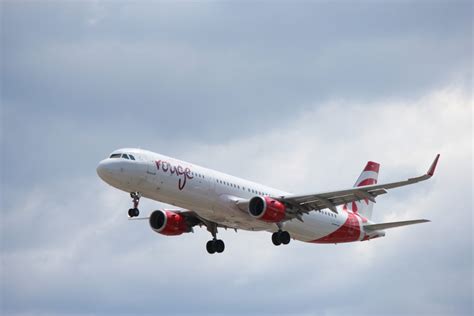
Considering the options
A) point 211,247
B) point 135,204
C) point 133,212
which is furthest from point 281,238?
point 133,212

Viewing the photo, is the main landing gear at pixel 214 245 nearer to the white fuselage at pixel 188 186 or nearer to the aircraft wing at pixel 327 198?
the white fuselage at pixel 188 186

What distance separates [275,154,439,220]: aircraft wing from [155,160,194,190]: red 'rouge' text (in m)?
7.36

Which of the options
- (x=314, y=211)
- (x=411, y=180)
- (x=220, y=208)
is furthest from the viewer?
(x=314, y=211)

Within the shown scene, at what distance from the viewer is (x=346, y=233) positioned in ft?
235

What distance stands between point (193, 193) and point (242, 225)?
6553 mm

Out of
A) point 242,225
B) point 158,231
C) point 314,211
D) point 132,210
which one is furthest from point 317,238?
point 132,210

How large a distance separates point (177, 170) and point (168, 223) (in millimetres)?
9159

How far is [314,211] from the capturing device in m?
68.8

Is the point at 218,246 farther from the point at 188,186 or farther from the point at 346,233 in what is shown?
the point at 188,186

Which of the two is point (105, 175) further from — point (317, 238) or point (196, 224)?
point (317, 238)

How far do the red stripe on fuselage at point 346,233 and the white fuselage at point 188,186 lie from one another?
3.98m

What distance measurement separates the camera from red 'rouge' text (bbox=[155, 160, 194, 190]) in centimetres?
5997

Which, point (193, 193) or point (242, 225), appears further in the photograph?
point (242, 225)

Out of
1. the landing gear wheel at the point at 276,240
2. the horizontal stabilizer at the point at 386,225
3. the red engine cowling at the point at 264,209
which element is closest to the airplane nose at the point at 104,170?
the red engine cowling at the point at 264,209
